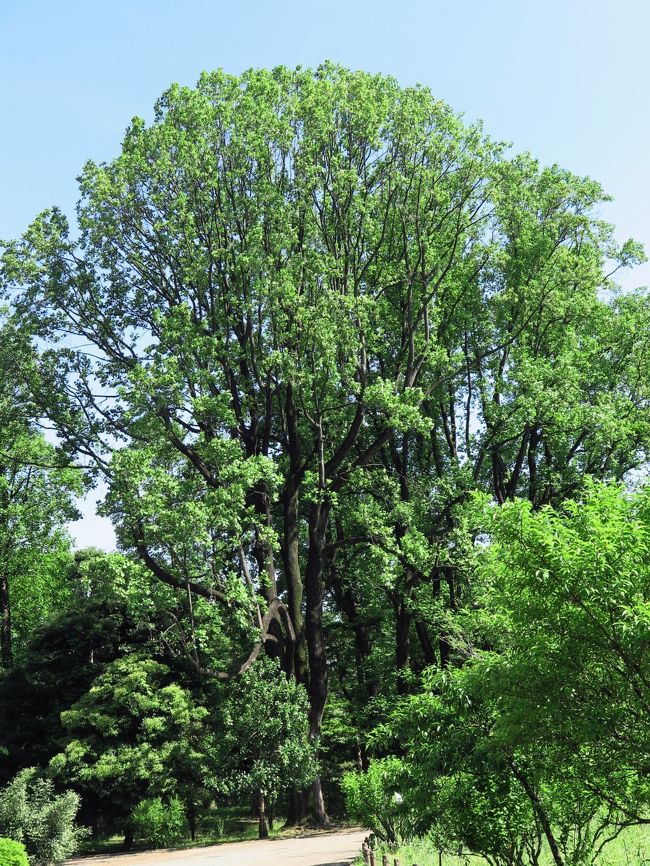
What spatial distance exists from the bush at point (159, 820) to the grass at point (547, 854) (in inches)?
449

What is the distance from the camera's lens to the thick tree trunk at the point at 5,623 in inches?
1168

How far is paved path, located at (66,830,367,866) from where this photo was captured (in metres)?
14.9

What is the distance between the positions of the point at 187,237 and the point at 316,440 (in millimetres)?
6402

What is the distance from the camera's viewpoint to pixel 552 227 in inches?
921

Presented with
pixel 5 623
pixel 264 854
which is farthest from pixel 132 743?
pixel 5 623

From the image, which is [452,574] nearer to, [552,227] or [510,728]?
[552,227]

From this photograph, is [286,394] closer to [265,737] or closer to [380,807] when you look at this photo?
[265,737]

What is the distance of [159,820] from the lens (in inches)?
922

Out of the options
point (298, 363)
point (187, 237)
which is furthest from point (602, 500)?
point (187, 237)

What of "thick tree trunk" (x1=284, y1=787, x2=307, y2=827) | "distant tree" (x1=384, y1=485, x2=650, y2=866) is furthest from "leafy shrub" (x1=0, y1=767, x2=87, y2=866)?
"distant tree" (x1=384, y1=485, x2=650, y2=866)

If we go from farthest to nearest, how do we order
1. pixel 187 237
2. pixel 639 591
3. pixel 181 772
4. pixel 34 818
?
pixel 181 772 → pixel 187 237 → pixel 34 818 → pixel 639 591

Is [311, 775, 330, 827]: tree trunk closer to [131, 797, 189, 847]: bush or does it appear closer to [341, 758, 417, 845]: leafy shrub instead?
[131, 797, 189, 847]: bush

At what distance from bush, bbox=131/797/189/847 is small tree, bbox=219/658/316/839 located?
4588 mm

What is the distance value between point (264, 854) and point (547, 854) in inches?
310
